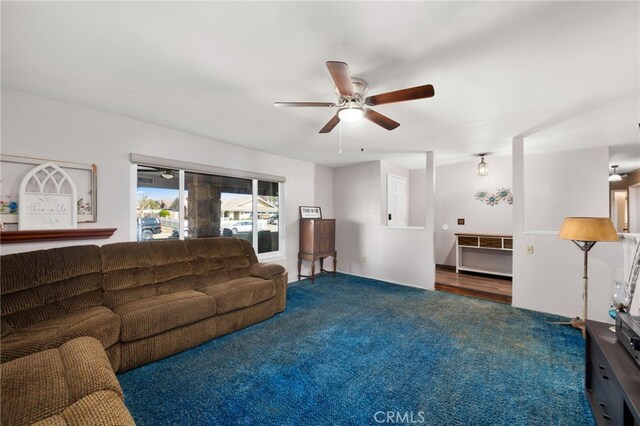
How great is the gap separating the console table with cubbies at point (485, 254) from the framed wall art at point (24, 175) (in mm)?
5789

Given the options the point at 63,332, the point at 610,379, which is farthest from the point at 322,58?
the point at 63,332

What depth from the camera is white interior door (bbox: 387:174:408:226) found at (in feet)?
17.6

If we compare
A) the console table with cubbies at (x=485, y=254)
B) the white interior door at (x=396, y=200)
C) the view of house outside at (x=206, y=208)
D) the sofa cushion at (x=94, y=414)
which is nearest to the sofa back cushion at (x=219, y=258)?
the view of house outside at (x=206, y=208)

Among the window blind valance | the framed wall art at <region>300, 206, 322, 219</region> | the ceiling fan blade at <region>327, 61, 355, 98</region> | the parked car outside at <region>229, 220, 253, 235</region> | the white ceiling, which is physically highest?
the white ceiling

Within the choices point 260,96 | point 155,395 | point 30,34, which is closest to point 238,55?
point 260,96

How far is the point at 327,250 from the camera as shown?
5113mm

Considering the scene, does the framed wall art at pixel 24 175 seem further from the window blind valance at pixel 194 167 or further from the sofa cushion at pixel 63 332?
the sofa cushion at pixel 63 332

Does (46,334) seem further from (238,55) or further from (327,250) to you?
(327,250)

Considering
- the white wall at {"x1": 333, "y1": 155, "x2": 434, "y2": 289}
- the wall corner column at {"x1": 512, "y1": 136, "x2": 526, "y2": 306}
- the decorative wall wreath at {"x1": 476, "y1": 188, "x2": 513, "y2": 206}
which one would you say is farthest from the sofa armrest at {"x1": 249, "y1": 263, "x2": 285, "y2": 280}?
the decorative wall wreath at {"x1": 476, "y1": 188, "x2": 513, "y2": 206}

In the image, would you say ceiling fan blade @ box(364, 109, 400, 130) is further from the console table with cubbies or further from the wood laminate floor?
the console table with cubbies

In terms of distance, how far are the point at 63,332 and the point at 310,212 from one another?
3.92 meters

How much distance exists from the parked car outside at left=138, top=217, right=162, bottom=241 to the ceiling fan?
2378 millimetres

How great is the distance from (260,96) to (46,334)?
7.95 feet

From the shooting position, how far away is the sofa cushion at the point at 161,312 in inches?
82.7
